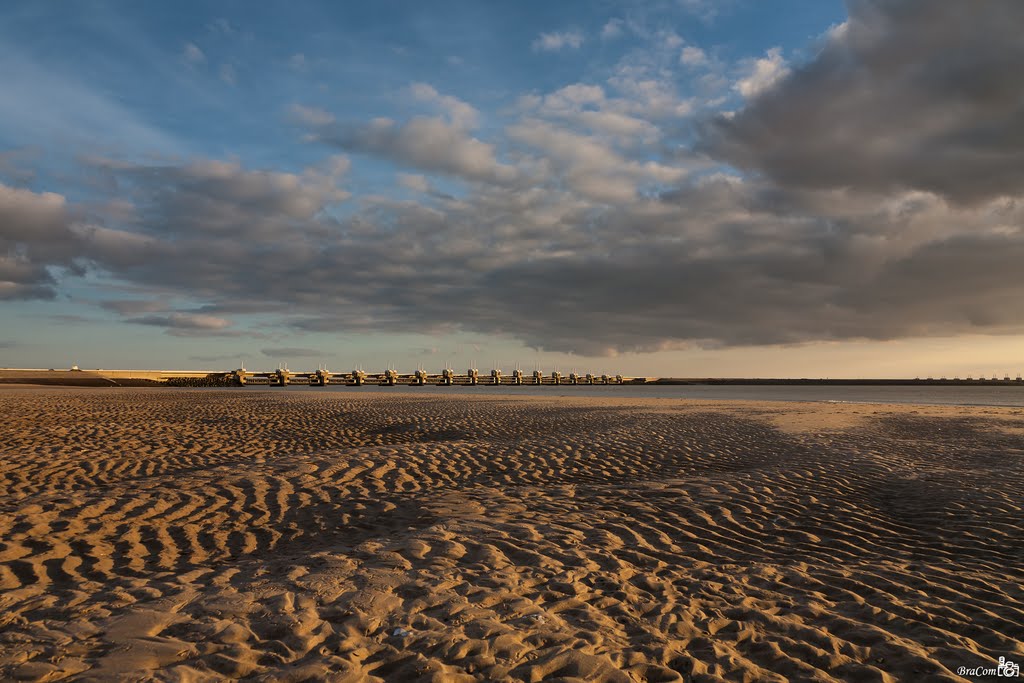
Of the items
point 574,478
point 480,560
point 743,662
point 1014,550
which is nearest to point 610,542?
point 480,560

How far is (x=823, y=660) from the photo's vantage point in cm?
521

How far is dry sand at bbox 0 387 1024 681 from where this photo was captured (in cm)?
512

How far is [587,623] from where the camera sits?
5.81m

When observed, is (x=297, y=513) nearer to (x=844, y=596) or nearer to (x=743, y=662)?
(x=743, y=662)

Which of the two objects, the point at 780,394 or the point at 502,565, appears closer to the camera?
the point at 502,565

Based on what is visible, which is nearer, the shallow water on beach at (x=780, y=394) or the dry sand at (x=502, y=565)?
the dry sand at (x=502, y=565)

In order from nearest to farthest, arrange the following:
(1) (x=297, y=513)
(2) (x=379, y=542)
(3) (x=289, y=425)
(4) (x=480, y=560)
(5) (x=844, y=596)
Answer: (5) (x=844, y=596)
(4) (x=480, y=560)
(2) (x=379, y=542)
(1) (x=297, y=513)
(3) (x=289, y=425)

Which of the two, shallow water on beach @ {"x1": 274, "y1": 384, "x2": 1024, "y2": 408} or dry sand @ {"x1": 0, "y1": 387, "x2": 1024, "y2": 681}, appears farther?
shallow water on beach @ {"x1": 274, "y1": 384, "x2": 1024, "y2": 408}

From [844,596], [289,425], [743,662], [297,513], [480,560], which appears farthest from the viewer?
[289,425]

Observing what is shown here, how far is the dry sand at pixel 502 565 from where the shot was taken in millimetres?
5125

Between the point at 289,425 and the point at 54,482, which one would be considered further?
the point at 289,425

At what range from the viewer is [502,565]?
7.34 meters

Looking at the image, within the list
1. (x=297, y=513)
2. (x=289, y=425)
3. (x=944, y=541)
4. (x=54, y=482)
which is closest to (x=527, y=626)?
(x=297, y=513)

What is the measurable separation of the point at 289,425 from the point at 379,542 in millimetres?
16992
